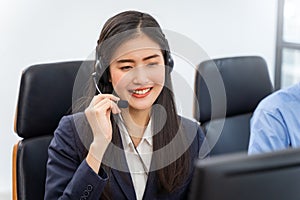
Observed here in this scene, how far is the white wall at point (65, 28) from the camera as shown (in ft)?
8.09

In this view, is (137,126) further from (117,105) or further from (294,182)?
(294,182)

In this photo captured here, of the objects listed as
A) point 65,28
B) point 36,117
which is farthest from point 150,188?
point 65,28

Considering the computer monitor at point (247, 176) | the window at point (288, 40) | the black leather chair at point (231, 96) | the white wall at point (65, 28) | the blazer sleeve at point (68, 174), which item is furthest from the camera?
the window at point (288, 40)

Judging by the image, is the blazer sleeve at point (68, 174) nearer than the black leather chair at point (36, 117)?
Yes

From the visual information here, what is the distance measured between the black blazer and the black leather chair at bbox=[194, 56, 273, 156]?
19.7 inches

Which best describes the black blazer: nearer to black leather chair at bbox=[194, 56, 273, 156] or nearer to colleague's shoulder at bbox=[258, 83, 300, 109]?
colleague's shoulder at bbox=[258, 83, 300, 109]

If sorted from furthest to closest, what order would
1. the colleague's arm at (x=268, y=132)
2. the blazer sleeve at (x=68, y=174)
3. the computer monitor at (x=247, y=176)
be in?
the colleague's arm at (x=268, y=132) < the blazer sleeve at (x=68, y=174) < the computer monitor at (x=247, y=176)

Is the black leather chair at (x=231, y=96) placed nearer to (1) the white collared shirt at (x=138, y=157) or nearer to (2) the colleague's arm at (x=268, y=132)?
(2) the colleague's arm at (x=268, y=132)

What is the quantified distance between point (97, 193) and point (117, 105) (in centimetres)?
23

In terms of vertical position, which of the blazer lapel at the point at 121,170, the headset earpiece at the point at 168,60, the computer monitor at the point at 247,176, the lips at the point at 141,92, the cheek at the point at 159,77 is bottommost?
the blazer lapel at the point at 121,170

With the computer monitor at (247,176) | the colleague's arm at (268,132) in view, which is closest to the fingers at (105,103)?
the colleague's arm at (268,132)

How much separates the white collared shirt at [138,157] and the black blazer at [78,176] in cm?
2

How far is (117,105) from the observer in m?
1.34

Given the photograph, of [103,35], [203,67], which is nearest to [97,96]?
[103,35]
